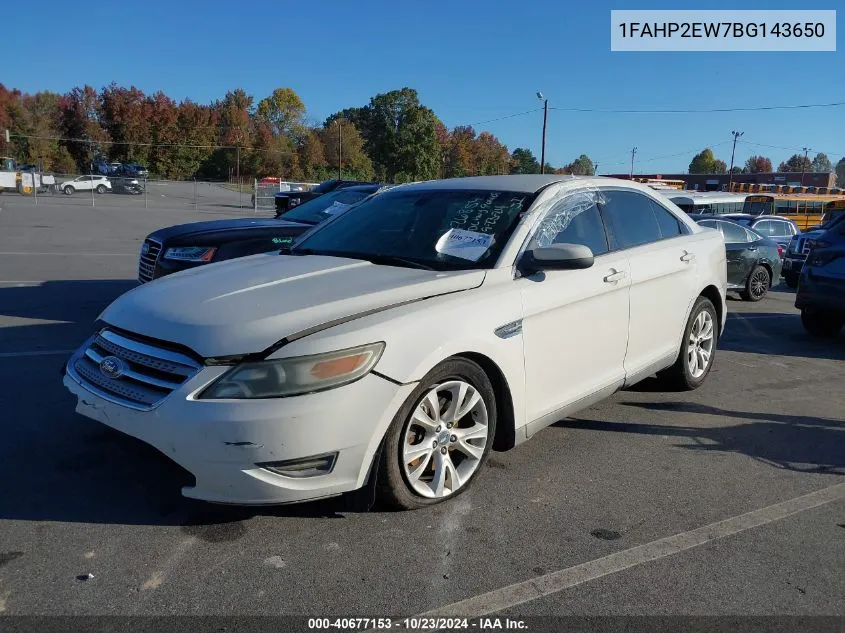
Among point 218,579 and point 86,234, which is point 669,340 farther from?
point 86,234

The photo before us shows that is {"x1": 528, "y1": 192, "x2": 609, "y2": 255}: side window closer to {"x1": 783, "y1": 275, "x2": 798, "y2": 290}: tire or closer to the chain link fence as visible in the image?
{"x1": 783, "y1": 275, "x2": 798, "y2": 290}: tire

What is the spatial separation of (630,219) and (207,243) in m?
4.21

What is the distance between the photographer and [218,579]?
9.18ft

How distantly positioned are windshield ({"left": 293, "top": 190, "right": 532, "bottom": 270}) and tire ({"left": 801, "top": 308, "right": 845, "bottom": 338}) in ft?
18.5

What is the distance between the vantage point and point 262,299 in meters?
3.34

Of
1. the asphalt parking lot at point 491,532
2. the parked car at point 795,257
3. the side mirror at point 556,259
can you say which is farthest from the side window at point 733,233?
the side mirror at point 556,259

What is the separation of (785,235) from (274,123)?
276 ft

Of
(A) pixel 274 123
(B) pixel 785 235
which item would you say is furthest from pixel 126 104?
(B) pixel 785 235

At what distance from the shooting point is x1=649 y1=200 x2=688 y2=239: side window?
206 inches

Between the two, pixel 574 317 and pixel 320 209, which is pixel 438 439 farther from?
pixel 320 209

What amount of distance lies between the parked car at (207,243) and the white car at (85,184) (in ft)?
143

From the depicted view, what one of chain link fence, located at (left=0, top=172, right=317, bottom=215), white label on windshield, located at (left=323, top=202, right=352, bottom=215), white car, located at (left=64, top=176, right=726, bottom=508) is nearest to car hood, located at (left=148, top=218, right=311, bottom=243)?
white label on windshield, located at (left=323, top=202, right=352, bottom=215)

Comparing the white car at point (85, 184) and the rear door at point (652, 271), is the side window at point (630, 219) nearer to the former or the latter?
the rear door at point (652, 271)

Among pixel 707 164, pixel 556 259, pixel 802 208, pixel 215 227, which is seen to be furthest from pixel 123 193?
pixel 707 164
